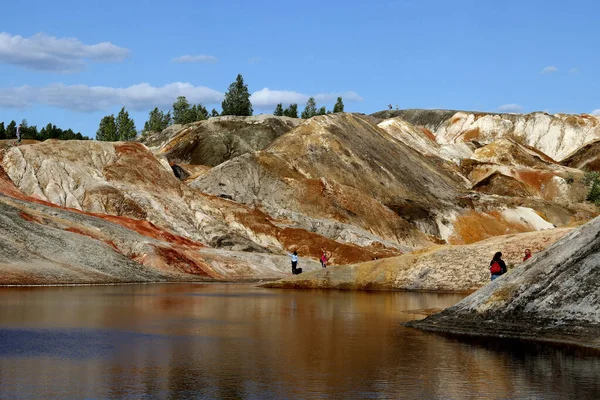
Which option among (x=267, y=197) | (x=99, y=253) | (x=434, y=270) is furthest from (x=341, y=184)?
(x=434, y=270)

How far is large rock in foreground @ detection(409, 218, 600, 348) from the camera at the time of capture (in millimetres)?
24297

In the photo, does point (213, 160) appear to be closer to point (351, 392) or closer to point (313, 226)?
point (313, 226)

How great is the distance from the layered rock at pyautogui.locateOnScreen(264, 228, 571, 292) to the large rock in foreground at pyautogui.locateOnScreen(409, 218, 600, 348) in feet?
76.6

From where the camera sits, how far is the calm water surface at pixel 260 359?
54.7 feet

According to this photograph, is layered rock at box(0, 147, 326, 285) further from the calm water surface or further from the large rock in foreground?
the large rock in foreground

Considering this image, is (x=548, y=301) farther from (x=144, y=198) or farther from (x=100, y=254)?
(x=144, y=198)

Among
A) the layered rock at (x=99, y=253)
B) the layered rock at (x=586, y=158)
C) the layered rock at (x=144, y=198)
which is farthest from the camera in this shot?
the layered rock at (x=586, y=158)

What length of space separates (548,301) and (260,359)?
931 cm

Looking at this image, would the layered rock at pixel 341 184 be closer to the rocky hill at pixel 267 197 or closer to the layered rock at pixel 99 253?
the rocky hill at pixel 267 197

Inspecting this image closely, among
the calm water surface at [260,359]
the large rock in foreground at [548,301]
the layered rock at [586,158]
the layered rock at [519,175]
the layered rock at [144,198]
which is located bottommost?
the calm water surface at [260,359]

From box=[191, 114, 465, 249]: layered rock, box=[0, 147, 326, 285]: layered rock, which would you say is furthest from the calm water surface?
box=[191, 114, 465, 249]: layered rock

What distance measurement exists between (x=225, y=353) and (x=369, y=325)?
9.01m

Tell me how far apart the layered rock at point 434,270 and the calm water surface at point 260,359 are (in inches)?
709

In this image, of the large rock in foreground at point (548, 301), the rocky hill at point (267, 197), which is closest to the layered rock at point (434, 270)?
the rocky hill at point (267, 197)
